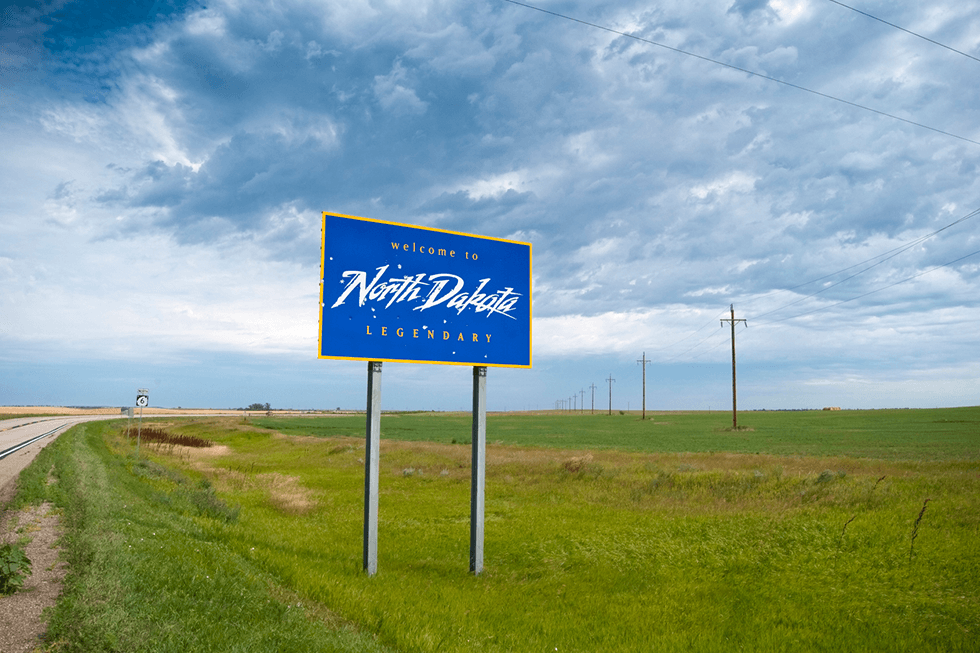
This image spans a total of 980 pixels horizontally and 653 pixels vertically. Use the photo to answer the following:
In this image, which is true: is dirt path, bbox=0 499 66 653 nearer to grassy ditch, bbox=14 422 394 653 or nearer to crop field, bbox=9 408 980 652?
grassy ditch, bbox=14 422 394 653

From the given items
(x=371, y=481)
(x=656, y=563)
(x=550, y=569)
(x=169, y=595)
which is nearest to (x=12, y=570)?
(x=169, y=595)

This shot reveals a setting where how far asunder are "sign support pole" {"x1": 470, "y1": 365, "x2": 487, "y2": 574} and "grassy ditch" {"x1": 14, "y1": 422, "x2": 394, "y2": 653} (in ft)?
12.1

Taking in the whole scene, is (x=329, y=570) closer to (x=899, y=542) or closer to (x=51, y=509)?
(x=51, y=509)

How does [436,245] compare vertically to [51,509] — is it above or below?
above

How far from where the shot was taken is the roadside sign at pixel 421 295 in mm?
10578

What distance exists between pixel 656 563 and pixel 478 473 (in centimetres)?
379

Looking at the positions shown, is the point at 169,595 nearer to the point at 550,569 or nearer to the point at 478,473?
the point at 478,473

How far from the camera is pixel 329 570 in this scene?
10.2m

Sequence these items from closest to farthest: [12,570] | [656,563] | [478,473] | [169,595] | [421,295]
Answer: [169,595], [12,570], [656,563], [421,295], [478,473]

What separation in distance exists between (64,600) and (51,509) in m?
7.75

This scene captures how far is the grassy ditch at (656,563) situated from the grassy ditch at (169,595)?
711mm

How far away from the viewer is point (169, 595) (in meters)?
6.96

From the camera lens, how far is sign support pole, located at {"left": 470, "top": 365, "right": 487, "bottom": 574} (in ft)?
36.6

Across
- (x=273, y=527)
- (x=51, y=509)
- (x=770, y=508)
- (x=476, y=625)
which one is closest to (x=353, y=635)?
(x=476, y=625)
